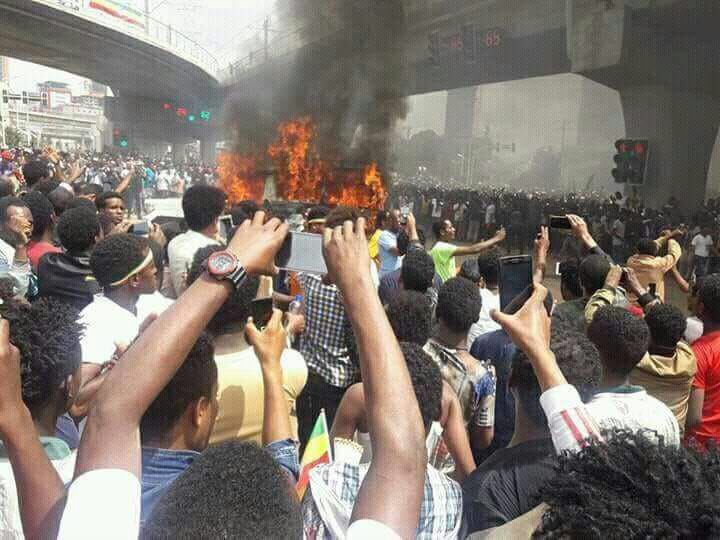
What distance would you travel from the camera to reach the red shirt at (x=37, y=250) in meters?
4.51

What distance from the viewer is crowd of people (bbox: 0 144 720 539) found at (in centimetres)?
124

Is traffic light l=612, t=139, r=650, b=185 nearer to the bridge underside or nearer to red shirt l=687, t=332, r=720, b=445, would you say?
red shirt l=687, t=332, r=720, b=445

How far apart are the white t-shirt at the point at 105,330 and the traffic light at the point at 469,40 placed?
921 inches

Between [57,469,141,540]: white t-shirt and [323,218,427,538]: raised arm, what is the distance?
0.45 meters

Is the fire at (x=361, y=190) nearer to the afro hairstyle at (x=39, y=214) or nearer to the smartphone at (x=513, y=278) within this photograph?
the afro hairstyle at (x=39, y=214)

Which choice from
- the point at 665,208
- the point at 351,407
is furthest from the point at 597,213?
the point at 351,407

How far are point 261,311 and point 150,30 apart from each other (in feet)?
101

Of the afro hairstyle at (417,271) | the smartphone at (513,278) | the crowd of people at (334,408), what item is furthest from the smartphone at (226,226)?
the smartphone at (513,278)

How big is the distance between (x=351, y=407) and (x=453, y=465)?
1.61ft

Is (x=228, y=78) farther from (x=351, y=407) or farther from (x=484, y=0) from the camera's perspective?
(x=351, y=407)

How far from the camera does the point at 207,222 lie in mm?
4344

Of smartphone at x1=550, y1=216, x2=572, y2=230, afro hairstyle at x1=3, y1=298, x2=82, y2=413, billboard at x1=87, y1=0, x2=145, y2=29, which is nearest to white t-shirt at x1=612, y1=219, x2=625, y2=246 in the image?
smartphone at x1=550, y1=216, x2=572, y2=230

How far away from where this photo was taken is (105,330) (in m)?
2.82

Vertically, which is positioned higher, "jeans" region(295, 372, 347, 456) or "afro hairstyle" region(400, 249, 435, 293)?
"afro hairstyle" region(400, 249, 435, 293)
